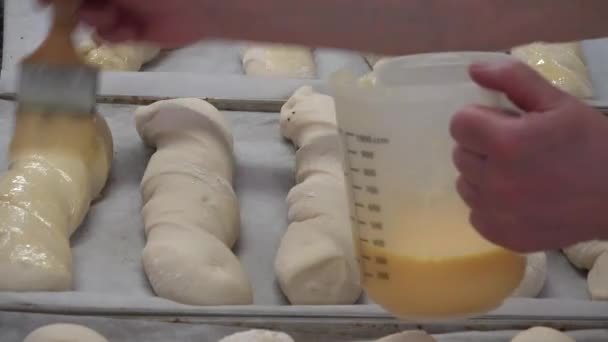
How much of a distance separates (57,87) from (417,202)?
1.51 ft

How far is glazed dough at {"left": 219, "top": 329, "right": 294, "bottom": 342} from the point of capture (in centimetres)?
133

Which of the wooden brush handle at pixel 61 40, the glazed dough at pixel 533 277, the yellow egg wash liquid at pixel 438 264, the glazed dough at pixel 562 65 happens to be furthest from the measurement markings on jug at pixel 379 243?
the glazed dough at pixel 562 65

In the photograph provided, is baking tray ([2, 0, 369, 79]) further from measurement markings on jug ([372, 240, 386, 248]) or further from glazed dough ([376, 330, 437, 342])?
measurement markings on jug ([372, 240, 386, 248])

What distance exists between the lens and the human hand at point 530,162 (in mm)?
806

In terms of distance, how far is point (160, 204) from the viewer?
66.2 inches

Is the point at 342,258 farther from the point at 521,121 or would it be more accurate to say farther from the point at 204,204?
the point at 521,121

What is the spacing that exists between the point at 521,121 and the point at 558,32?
521mm

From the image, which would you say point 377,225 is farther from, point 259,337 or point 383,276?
point 259,337

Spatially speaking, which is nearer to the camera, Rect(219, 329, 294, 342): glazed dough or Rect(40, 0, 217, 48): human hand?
Rect(40, 0, 217, 48): human hand

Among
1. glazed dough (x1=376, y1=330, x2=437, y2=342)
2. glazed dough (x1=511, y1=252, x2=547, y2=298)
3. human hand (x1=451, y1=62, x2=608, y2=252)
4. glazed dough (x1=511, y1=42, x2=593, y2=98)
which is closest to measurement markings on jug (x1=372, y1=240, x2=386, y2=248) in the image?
human hand (x1=451, y1=62, x2=608, y2=252)

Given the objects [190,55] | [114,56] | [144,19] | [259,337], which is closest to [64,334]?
[259,337]

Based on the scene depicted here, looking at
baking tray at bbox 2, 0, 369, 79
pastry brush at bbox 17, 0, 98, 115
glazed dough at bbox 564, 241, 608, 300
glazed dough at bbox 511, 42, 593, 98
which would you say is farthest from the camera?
baking tray at bbox 2, 0, 369, 79

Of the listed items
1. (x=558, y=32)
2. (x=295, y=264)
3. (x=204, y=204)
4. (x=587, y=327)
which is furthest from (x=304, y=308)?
(x=558, y=32)

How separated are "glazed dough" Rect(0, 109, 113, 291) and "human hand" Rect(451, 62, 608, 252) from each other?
1.94 ft
